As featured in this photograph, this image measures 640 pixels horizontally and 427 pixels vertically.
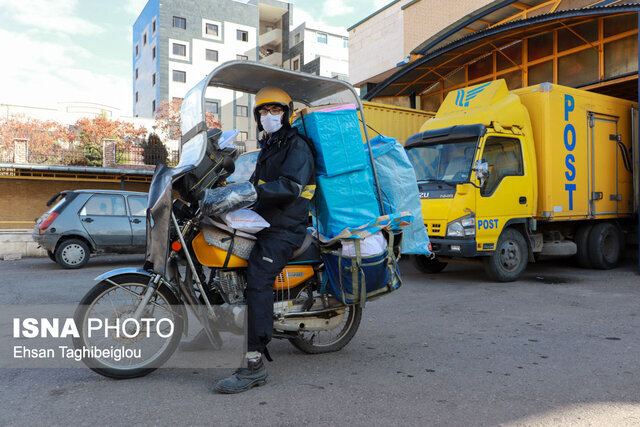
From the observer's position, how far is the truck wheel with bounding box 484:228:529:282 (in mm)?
8016

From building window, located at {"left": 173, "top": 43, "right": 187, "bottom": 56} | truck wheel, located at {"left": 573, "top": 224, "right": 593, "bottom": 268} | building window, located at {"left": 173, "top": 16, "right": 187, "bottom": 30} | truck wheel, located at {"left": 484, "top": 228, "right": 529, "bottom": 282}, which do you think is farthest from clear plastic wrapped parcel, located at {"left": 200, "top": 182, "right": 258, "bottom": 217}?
building window, located at {"left": 173, "top": 16, "right": 187, "bottom": 30}

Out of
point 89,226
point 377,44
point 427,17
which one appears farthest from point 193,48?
point 89,226

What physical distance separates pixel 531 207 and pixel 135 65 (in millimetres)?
51105

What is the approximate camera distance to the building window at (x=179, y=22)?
44.9 metres

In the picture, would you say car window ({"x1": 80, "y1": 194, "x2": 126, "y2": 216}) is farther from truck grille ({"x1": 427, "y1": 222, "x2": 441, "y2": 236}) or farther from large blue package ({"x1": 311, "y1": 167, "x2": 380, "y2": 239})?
large blue package ({"x1": 311, "y1": 167, "x2": 380, "y2": 239})

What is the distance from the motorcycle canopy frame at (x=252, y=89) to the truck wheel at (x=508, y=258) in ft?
15.4

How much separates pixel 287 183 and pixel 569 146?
7127mm

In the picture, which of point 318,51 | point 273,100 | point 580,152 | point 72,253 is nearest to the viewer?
point 273,100

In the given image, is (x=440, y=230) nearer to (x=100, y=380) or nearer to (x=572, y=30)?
(x=100, y=380)

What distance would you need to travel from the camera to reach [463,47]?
12.7 metres

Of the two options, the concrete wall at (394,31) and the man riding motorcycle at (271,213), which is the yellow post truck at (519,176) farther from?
the concrete wall at (394,31)

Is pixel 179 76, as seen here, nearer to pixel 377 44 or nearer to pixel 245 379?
pixel 377 44

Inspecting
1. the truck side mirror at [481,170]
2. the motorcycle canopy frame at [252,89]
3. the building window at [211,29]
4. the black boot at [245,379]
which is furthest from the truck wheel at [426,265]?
the building window at [211,29]

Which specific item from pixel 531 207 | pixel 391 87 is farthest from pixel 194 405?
pixel 391 87
